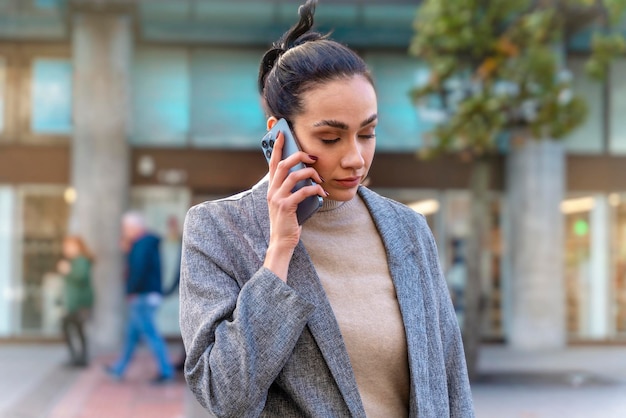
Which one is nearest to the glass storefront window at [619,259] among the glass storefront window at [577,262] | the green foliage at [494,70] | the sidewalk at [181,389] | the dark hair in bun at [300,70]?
the glass storefront window at [577,262]

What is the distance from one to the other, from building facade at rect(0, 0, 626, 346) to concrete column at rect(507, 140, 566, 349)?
1.01 ft

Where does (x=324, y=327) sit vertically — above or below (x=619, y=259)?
above

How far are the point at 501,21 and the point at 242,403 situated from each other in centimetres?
1067

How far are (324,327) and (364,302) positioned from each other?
0.52 ft

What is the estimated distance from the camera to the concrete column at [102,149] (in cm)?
1547

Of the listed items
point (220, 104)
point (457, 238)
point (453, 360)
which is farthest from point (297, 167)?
point (457, 238)

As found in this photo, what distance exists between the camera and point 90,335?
15.4 metres

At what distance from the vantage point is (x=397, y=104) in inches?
651

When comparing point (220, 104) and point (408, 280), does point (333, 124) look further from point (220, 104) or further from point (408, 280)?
point (220, 104)

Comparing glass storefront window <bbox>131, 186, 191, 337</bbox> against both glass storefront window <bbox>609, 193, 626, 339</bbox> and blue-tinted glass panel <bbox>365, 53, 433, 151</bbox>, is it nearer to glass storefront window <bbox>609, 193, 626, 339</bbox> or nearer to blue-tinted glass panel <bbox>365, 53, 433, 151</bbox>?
blue-tinted glass panel <bbox>365, 53, 433, 151</bbox>

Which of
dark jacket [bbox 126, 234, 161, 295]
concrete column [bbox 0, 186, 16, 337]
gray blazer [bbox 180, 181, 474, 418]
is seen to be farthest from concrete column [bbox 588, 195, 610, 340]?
gray blazer [bbox 180, 181, 474, 418]

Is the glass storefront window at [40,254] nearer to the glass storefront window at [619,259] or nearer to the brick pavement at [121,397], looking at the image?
the brick pavement at [121,397]

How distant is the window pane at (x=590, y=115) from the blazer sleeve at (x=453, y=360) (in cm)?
1516

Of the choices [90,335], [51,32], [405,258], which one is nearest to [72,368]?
[90,335]
